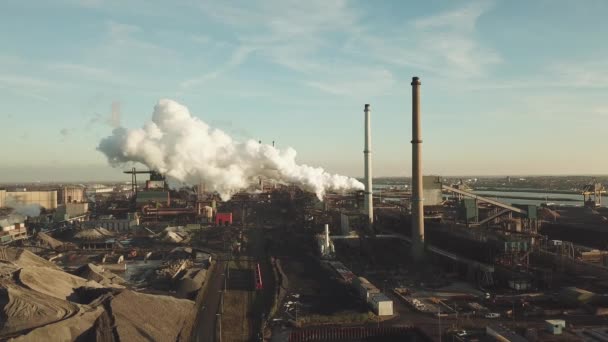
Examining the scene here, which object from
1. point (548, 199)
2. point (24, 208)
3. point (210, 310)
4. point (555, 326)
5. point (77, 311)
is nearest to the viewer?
point (77, 311)

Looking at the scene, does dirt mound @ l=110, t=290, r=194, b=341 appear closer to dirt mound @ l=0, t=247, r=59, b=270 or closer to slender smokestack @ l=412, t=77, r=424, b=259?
dirt mound @ l=0, t=247, r=59, b=270

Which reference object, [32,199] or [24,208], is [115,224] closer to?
[24,208]

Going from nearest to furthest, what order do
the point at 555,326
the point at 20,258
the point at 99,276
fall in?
the point at 555,326 → the point at 99,276 → the point at 20,258

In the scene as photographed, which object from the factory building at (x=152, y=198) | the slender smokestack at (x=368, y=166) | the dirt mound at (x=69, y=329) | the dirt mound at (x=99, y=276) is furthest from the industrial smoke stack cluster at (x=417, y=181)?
the factory building at (x=152, y=198)

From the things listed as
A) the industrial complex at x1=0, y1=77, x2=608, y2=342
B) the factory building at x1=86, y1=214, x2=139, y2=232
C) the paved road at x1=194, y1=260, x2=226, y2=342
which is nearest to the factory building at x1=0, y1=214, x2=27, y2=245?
the industrial complex at x1=0, y1=77, x2=608, y2=342

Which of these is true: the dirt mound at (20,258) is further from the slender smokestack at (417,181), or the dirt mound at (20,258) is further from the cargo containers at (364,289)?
the slender smokestack at (417,181)

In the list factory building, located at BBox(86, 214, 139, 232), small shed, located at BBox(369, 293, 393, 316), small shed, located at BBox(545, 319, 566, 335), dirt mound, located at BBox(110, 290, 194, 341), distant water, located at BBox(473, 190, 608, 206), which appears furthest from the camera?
distant water, located at BBox(473, 190, 608, 206)

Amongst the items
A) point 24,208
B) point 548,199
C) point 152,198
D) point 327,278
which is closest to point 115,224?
point 152,198
